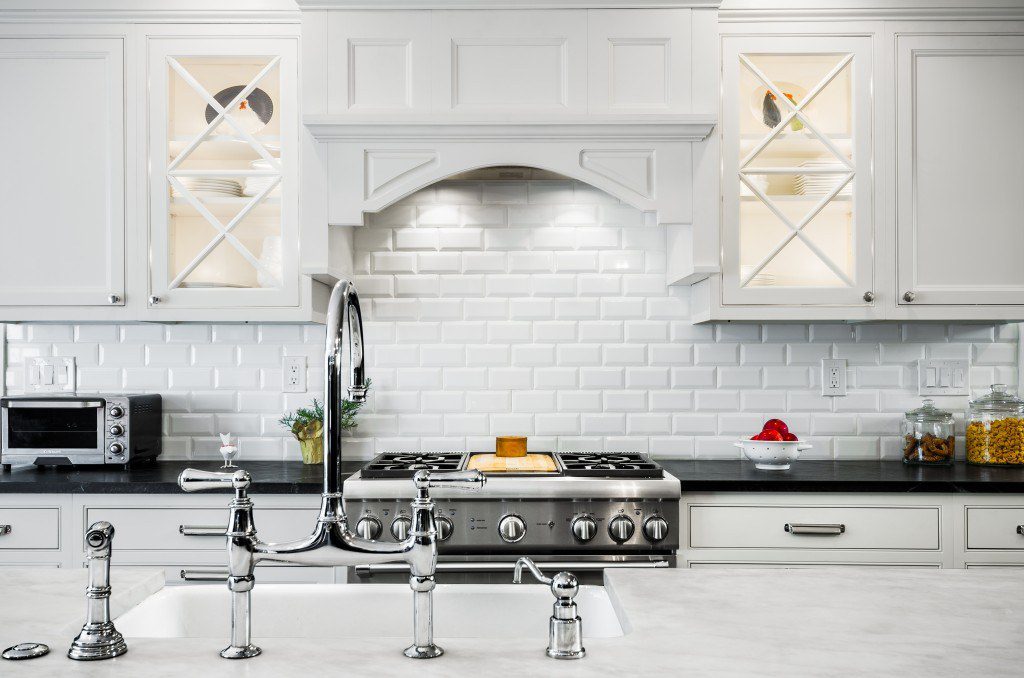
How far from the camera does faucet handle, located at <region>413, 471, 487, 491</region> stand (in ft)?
3.59

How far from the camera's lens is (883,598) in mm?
1249

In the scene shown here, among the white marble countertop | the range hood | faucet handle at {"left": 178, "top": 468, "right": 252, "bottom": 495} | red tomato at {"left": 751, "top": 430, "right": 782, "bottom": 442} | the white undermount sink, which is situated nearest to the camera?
the white marble countertop

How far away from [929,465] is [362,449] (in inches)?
84.4

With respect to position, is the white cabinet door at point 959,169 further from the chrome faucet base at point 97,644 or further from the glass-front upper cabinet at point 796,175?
the chrome faucet base at point 97,644

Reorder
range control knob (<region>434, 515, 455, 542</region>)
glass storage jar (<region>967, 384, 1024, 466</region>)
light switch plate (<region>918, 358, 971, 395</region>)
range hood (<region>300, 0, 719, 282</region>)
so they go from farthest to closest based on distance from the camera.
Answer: light switch plate (<region>918, 358, 971, 395</region>) → glass storage jar (<region>967, 384, 1024, 466</region>) → range hood (<region>300, 0, 719, 282</region>) → range control knob (<region>434, 515, 455, 542</region>)

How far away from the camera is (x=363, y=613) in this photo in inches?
53.4

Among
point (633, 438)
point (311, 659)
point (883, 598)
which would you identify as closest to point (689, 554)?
point (633, 438)

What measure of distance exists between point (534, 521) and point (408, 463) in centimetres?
51

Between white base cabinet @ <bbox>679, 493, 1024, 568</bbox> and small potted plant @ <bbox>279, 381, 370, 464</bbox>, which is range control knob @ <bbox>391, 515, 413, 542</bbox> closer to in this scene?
small potted plant @ <bbox>279, 381, 370, 464</bbox>

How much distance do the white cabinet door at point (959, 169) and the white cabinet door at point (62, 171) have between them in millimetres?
2741

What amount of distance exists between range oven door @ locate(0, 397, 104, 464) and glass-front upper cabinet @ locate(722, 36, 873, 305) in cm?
226

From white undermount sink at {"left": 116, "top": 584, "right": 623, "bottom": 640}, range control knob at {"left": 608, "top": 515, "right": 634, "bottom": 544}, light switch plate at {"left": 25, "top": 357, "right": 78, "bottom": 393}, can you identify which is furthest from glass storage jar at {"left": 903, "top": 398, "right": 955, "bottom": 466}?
light switch plate at {"left": 25, "top": 357, "right": 78, "bottom": 393}

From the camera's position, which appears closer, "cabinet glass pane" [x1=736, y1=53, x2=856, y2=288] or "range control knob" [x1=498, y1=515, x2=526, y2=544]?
"range control knob" [x1=498, y1=515, x2=526, y2=544]

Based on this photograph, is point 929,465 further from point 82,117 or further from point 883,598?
point 82,117
